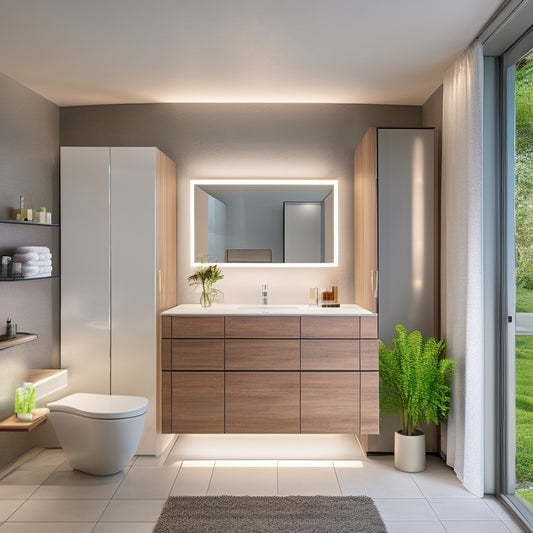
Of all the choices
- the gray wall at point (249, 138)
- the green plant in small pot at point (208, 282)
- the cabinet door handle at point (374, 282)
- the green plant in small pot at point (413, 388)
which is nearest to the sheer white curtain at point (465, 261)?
the green plant in small pot at point (413, 388)

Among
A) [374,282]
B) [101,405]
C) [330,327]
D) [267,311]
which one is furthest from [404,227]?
[101,405]

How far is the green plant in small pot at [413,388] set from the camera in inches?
124

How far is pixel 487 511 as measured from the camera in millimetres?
2727

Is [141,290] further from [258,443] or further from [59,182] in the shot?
[258,443]

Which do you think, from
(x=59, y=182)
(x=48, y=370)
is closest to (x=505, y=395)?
(x=48, y=370)

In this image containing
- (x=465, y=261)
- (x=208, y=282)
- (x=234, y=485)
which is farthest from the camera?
(x=208, y=282)

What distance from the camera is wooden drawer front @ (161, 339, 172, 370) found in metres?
3.47

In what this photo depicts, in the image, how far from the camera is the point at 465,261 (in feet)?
9.67

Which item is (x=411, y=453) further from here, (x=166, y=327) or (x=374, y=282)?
(x=166, y=327)

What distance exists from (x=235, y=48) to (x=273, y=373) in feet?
6.89

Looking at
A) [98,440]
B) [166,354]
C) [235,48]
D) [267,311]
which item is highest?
[235,48]

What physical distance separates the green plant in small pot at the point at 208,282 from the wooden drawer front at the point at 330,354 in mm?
870

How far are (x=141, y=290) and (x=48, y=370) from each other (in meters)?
0.89

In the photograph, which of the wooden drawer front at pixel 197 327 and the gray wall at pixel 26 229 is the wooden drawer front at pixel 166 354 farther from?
the gray wall at pixel 26 229
